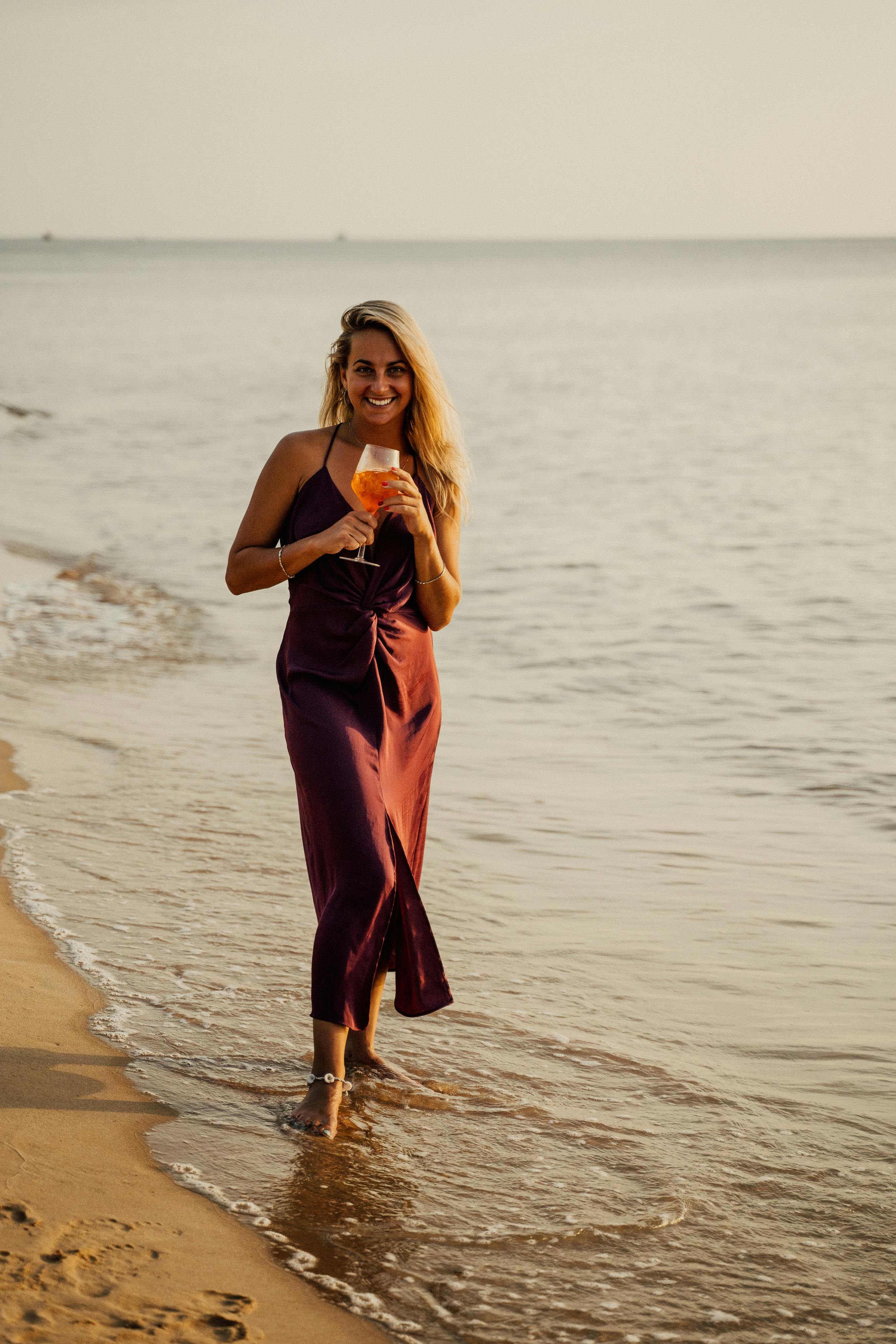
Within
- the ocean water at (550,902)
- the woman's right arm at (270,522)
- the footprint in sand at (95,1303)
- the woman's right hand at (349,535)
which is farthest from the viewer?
the woman's right arm at (270,522)

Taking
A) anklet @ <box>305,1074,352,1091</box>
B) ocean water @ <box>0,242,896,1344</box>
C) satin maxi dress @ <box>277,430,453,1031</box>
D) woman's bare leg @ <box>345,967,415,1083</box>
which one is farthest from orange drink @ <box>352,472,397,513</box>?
ocean water @ <box>0,242,896,1344</box>

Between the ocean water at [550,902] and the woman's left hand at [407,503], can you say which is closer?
the ocean water at [550,902]

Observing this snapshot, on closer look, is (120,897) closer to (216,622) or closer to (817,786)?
(817,786)

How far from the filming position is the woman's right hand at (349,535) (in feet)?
11.1

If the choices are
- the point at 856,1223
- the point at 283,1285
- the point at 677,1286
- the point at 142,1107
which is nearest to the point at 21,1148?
the point at 142,1107

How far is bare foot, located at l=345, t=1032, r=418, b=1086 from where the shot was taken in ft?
12.3

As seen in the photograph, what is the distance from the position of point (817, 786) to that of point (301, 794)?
393 cm

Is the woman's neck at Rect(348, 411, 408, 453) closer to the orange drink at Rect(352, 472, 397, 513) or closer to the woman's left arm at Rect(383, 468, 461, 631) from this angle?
the woman's left arm at Rect(383, 468, 461, 631)

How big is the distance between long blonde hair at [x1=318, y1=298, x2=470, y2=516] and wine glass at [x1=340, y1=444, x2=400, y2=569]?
11.2 inches

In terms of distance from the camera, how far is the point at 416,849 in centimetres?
372

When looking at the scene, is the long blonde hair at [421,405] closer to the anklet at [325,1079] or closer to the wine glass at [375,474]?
the wine glass at [375,474]

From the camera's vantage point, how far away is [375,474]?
339 cm

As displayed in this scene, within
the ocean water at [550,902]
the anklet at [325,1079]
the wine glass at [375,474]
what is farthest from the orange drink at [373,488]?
the ocean water at [550,902]

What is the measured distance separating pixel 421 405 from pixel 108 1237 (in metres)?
2.17
